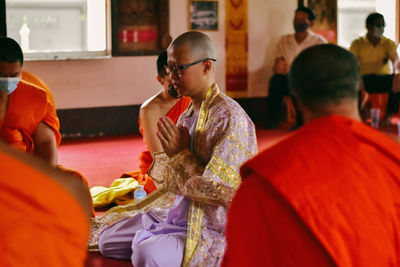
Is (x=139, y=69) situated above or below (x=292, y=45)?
below

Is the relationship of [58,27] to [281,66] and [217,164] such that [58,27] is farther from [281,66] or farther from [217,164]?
[217,164]

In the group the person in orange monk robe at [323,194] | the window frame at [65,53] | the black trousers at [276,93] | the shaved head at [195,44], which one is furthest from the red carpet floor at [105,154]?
the person in orange monk robe at [323,194]

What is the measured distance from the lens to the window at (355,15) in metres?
10.5

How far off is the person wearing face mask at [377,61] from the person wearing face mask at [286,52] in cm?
55

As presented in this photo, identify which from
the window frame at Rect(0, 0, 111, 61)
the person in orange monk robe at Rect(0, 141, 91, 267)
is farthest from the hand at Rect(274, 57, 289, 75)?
the person in orange monk robe at Rect(0, 141, 91, 267)

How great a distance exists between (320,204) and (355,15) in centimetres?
944

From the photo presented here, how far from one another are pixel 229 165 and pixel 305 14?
22.0ft

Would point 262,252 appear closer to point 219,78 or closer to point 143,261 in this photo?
point 143,261

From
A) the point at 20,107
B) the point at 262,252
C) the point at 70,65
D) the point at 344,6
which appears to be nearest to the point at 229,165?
the point at 262,252

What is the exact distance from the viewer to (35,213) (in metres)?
1.34

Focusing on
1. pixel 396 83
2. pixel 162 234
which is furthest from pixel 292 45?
pixel 162 234

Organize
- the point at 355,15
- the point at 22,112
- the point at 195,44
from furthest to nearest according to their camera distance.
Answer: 1. the point at 355,15
2. the point at 22,112
3. the point at 195,44

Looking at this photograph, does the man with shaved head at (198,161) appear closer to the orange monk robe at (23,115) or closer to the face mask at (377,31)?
the orange monk robe at (23,115)

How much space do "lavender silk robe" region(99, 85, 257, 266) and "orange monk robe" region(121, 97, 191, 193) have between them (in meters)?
1.05
